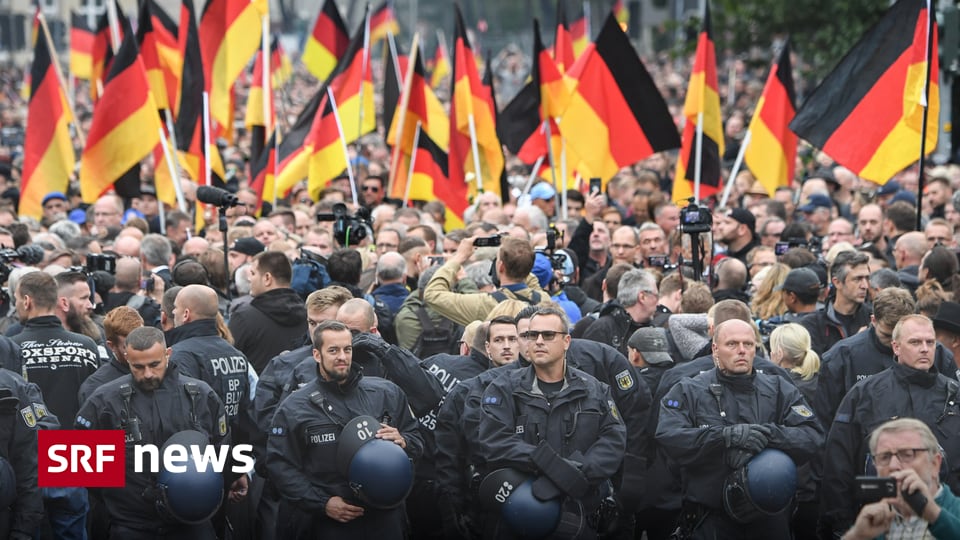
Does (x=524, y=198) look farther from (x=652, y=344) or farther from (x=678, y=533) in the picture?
(x=678, y=533)

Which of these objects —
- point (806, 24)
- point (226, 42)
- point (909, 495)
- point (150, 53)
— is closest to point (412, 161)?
point (226, 42)

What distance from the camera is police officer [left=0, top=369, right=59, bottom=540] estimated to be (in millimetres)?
8031

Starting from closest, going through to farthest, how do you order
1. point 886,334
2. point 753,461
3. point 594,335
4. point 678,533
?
point 753,461
point 678,533
point 886,334
point 594,335

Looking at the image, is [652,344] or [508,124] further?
[508,124]

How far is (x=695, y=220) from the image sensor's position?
11.2 metres

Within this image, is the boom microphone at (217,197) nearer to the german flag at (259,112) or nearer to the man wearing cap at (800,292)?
the man wearing cap at (800,292)

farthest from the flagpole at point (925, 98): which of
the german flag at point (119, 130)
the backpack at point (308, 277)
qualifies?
the german flag at point (119, 130)

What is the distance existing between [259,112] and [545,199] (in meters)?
3.12

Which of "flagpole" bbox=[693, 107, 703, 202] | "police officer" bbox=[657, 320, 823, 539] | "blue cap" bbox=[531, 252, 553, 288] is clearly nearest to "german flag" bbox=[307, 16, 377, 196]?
"flagpole" bbox=[693, 107, 703, 202]

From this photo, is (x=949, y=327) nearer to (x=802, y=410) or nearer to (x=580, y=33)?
(x=802, y=410)

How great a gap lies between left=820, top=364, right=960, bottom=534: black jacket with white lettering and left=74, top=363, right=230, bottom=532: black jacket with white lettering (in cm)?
320

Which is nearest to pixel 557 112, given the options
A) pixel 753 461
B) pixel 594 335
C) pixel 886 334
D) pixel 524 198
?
pixel 524 198

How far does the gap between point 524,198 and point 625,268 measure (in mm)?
5495

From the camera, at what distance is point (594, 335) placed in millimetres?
10102
